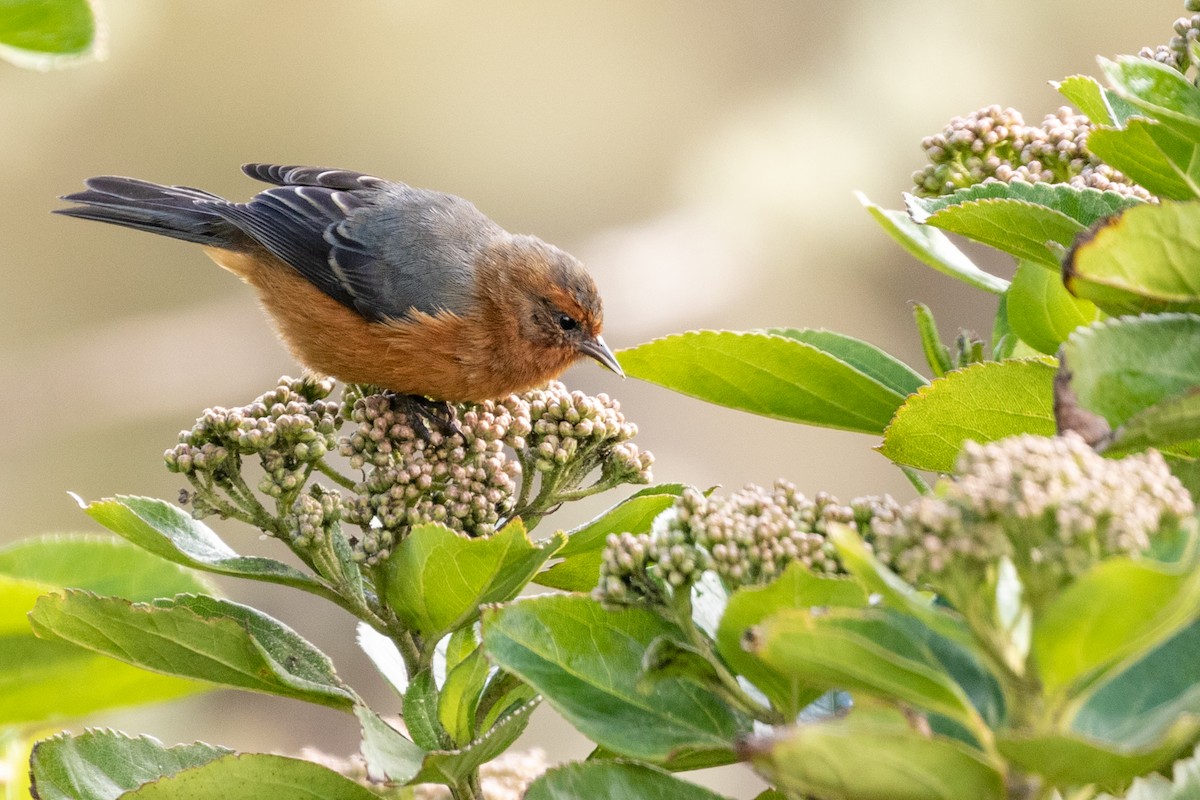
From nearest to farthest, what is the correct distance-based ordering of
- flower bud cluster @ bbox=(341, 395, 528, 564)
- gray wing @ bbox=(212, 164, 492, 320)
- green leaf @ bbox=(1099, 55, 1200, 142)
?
1. green leaf @ bbox=(1099, 55, 1200, 142)
2. flower bud cluster @ bbox=(341, 395, 528, 564)
3. gray wing @ bbox=(212, 164, 492, 320)

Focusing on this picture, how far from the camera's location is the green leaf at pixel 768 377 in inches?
83.1

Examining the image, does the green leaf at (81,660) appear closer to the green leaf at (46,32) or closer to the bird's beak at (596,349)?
the green leaf at (46,32)

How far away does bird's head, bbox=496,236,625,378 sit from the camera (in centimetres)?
479

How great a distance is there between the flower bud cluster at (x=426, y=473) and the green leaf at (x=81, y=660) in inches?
20.3

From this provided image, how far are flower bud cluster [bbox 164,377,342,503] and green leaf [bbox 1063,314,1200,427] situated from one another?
1.36 meters

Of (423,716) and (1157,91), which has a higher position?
(1157,91)

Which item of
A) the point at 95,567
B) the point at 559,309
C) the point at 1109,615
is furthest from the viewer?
the point at 559,309

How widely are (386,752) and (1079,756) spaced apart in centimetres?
111

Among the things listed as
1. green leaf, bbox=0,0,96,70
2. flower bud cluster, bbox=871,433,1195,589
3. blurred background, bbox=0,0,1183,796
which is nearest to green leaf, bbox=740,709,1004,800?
flower bud cluster, bbox=871,433,1195,589

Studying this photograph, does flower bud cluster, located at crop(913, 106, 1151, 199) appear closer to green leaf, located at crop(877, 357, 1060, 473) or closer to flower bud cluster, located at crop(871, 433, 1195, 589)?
green leaf, located at crop(877, 357, 1060, 473)

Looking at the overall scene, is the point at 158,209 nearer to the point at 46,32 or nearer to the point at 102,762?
the point at 46,32

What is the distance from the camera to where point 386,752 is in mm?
1901

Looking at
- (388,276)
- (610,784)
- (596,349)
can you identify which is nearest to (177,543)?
(610,784)

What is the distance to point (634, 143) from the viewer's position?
474 inches
